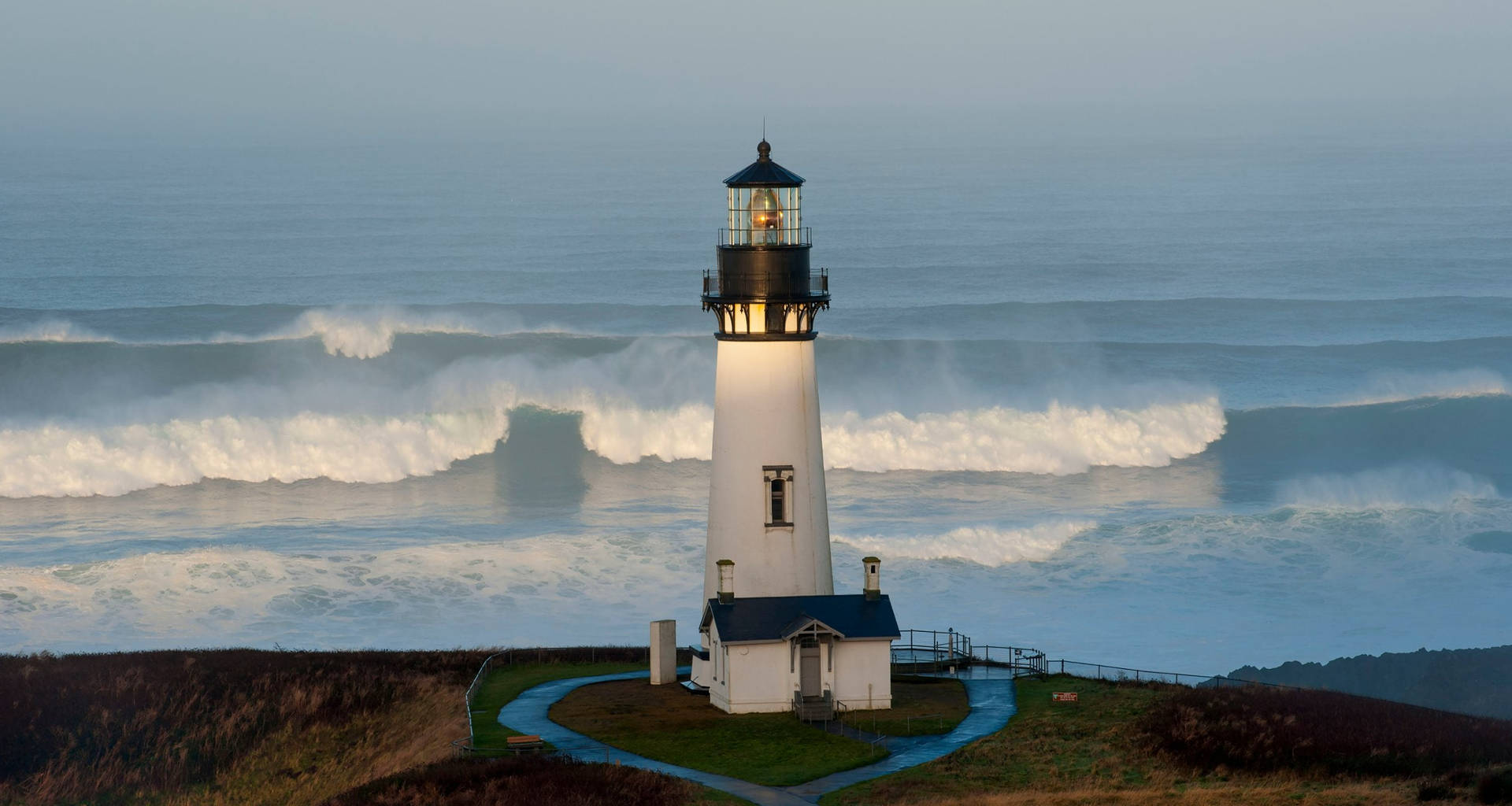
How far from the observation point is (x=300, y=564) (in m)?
29.2

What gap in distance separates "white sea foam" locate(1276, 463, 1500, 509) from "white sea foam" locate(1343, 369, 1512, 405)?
732cm

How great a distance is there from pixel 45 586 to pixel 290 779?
1145 centimetres

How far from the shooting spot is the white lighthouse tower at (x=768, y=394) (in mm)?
19141

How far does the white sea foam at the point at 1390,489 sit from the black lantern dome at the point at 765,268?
18671mm

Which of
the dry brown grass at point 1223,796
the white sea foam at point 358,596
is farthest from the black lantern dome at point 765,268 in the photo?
the white sea foam at point 358,596

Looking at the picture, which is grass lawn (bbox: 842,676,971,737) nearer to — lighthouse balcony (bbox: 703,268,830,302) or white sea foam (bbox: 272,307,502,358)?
lighthouse balcony (bbox: 703,268,830,302)

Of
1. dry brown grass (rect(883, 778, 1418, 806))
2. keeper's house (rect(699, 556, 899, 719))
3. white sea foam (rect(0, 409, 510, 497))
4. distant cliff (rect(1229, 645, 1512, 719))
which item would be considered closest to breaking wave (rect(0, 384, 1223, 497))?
white sea foam (rect(0, 409, 510, 497))

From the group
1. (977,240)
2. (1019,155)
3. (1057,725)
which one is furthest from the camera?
(1019,155)

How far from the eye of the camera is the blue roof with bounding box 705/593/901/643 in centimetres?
1833

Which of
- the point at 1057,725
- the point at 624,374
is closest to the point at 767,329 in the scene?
the point at 1057,725

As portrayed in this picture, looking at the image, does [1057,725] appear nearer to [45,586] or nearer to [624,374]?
[45,586]

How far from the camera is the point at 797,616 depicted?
1853 centimetres

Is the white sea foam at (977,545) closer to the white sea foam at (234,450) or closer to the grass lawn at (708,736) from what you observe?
the grass lawn at (708,736)

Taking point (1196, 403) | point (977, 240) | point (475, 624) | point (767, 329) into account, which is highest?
point (977, 240)
